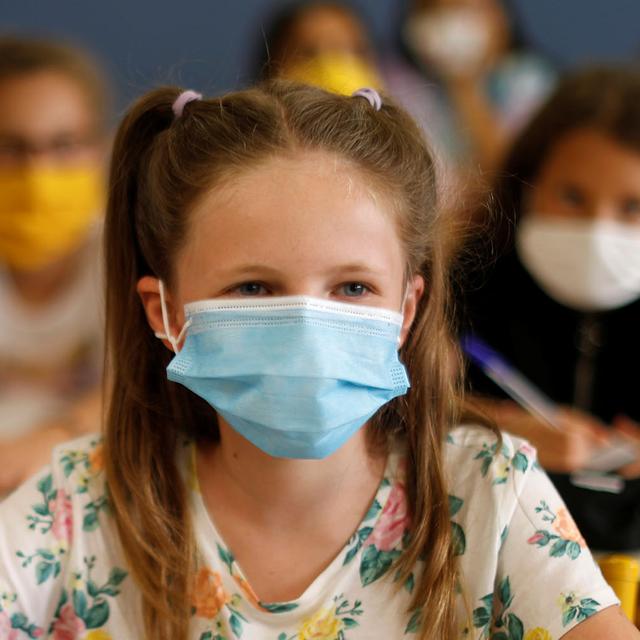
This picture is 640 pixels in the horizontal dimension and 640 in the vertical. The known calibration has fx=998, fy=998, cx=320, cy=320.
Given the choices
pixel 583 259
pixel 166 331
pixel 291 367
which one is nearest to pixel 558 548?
pixel 291 367

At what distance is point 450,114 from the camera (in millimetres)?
3680

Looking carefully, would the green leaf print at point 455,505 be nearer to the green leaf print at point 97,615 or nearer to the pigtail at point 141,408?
the pigtail at point 141,408

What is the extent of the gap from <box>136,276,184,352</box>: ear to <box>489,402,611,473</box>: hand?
58 centimetres

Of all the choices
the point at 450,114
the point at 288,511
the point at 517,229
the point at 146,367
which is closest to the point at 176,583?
the point at 288,511

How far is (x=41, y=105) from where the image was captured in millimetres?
2328

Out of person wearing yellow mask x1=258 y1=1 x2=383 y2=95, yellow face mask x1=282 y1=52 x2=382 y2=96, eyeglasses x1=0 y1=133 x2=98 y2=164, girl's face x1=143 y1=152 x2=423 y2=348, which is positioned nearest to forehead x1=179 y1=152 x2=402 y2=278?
girl's face x1=143 y1=152 x2=423 y2=348

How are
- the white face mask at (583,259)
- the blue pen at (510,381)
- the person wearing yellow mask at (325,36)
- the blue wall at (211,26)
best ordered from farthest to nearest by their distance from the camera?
the blue wall at (211,26)
the person wearing yellow mask at (325,36)
the white face mask at (583,259)
the blue pen at (510,381)

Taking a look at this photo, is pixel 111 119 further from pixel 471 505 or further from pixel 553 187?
pixel 471 505

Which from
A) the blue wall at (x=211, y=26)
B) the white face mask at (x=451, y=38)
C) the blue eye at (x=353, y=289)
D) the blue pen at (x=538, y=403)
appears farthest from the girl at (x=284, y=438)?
the white face mask at (x=451, y=38)

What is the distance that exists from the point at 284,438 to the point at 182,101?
42cm

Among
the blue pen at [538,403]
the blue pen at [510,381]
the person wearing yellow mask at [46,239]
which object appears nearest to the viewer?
the blue pen at [538,403]

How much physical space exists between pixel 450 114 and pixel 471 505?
2774 millimetres

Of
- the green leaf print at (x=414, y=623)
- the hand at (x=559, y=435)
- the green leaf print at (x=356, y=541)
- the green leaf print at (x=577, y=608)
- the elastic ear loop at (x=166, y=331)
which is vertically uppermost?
the elastic ear loop at (x=166, y=331)

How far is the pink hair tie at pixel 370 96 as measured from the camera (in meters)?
1.15
